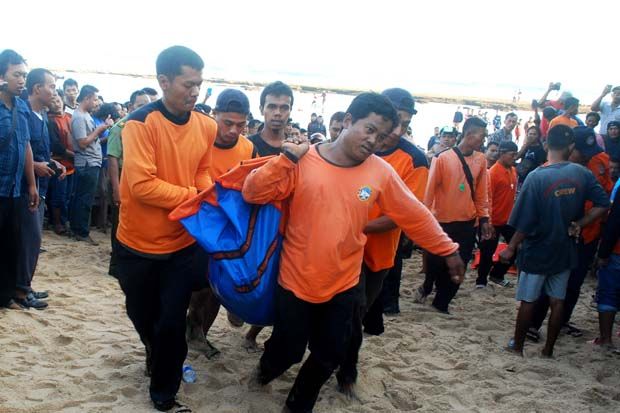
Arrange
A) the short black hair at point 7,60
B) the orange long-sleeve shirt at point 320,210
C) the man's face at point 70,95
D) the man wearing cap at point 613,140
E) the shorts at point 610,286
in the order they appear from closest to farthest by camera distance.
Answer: the orange long-sleeve shirt at point 320,210, the short black hair at point 7,60, the shorts at point 610,286, the man wearing cap at point 613,140, the man's face at point 70,95

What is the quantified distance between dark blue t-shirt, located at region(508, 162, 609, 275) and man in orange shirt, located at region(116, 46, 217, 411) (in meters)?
2.88

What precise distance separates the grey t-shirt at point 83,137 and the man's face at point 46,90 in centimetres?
232

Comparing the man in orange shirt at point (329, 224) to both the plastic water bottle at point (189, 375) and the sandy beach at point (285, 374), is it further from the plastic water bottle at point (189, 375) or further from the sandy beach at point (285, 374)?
the plastic water bottle at point (189, 375)

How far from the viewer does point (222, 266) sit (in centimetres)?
323

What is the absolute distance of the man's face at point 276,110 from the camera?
13.8 feet

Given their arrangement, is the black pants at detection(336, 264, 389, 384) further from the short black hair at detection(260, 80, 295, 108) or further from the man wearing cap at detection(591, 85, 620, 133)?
the man wearing cap at detection(591, 85, 620, 133)

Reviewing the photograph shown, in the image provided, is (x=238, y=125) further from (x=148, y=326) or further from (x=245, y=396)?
(x=245, y=396)

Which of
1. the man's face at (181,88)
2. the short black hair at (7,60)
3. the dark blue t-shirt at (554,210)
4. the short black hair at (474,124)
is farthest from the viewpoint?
the short black hair at (474,124)

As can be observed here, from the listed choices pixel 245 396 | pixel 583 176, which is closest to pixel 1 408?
pixel 245 396

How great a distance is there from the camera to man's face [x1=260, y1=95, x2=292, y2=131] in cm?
420

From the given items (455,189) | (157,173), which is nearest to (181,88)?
(157,173)

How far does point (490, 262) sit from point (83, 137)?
5.73 meters

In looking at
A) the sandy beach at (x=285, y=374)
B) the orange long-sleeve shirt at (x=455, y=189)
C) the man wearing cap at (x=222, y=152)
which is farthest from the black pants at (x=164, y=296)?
the orange long-sleeve shirt at (x=455, y=189)

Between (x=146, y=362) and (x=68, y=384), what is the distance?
1.67 feet
